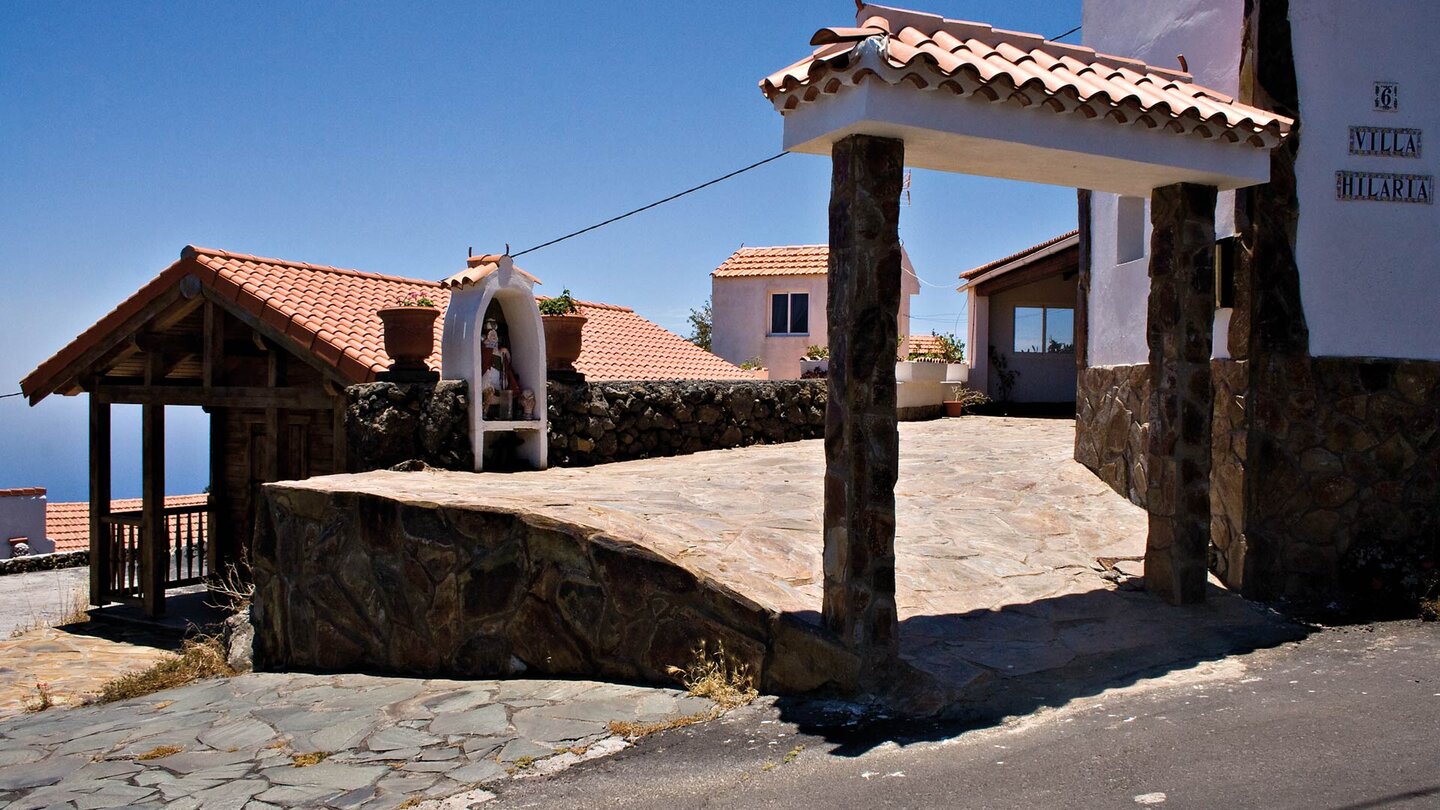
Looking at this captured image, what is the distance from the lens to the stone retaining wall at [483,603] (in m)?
5.88

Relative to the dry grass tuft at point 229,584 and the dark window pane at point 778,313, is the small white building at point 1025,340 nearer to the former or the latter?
the dark window pane at point 778,313

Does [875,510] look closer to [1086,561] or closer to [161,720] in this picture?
[1086,561]

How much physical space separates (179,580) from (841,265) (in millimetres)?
12810

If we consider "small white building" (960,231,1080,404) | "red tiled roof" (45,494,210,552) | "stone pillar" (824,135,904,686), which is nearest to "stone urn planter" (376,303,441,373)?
"stone pillar" (824,135,904,686)

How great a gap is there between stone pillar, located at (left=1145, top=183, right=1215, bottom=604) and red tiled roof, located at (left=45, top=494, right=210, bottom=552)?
936 inches

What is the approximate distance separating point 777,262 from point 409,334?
17213 mm

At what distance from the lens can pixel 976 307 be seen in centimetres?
1992

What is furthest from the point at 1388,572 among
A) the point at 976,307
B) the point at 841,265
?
the point at 976,307

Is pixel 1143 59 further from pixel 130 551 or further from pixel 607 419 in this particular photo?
pixel 130 551

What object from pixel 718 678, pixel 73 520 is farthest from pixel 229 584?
pixel 73 520

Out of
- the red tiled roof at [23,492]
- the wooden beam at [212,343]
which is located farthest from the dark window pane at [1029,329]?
the red tiled roof at [23,492]

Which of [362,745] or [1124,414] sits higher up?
[1124,414]

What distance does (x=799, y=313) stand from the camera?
2670 centimetres

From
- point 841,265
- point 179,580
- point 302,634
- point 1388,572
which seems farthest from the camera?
point 179,580
